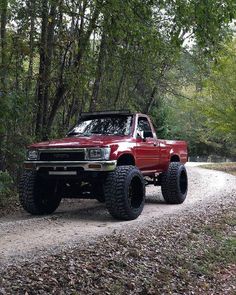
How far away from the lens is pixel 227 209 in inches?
473

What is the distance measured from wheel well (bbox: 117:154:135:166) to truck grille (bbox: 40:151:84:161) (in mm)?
946

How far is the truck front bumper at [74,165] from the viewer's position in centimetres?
850

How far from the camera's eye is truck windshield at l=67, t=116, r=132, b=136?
10.0 metres

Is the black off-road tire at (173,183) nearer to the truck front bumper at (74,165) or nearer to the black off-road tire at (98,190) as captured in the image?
the black off-road tire at (98,190)

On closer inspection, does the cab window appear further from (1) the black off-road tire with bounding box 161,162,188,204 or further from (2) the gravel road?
(2) the gravel road

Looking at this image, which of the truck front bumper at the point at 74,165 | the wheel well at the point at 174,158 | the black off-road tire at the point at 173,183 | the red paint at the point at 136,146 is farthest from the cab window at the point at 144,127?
the truck front bumper at the point at 74,165

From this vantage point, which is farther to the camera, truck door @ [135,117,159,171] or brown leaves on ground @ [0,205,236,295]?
truck door @ [135,117,159,171]

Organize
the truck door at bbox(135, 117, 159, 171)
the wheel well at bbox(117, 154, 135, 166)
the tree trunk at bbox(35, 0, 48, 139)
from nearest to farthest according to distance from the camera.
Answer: the wheel well at bbox(117, 154, 135, 166)
the truck door at bbox(135, 117, 159, 171)
the tree trunk at bbox(35, 0, 48, 139)

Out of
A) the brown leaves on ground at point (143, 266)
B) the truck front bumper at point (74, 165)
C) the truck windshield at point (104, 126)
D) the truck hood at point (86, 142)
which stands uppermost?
the truck windshield at point (104, 126)

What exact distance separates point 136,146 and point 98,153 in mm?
1292

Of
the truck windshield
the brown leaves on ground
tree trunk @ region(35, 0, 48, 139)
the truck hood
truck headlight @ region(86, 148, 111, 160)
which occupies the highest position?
tree trunk @ region(35, 0, 48, 139)

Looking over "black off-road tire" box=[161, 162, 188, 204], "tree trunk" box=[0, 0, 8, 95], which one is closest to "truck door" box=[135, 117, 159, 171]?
"black off-road tire" box=[161, 162, 188, 204]

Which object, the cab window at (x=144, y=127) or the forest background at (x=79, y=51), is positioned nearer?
the forest background at (x=79, y=51)

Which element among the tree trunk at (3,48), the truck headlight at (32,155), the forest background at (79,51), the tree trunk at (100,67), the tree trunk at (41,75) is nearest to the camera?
the forest background at (79,51)
